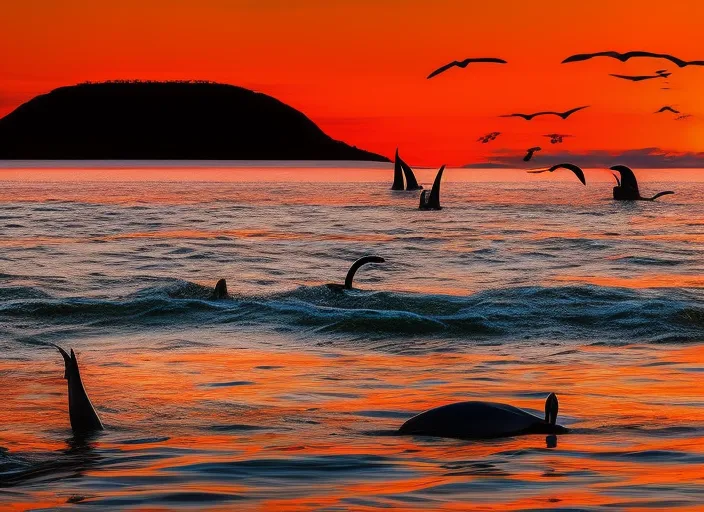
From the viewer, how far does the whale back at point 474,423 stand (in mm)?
10398

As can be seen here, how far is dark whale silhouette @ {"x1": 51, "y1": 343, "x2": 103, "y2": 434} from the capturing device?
33.0 feet

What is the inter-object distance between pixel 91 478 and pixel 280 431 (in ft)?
7.76

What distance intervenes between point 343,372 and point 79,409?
473 cm

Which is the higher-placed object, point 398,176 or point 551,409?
point 398,176

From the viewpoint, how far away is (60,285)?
25.5 m

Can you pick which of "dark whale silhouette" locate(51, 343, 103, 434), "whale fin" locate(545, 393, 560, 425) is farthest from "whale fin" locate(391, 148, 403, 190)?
"whale fin" locate(545, 393, 560, 425)

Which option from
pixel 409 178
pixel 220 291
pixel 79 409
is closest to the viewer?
pixel 79 409

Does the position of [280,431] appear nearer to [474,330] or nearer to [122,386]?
[122,386]

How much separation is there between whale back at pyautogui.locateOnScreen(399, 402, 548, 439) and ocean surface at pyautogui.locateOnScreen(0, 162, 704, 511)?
0.19m

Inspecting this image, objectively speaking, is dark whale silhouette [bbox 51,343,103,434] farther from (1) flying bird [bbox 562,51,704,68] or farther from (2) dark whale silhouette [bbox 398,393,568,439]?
(1) flying bird [bbox 562,51,704,68]

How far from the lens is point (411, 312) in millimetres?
20750

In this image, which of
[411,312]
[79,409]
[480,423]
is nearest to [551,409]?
[480,423]

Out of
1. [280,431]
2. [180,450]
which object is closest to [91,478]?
[180,450]

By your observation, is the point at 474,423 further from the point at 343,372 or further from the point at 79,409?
the point at 343,372
